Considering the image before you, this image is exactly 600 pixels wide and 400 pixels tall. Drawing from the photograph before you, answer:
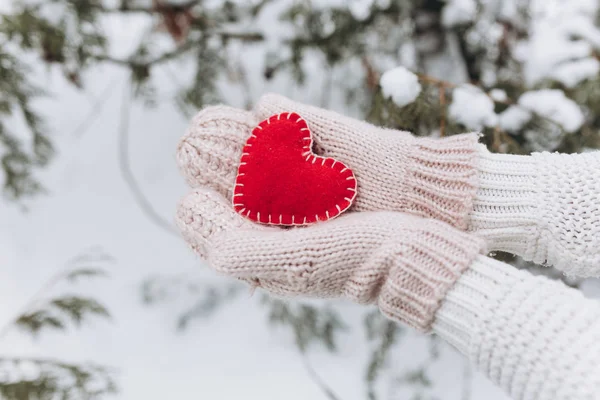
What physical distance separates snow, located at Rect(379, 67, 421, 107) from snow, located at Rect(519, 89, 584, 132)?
46cm

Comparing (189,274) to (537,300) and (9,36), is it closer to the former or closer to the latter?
(9,36)

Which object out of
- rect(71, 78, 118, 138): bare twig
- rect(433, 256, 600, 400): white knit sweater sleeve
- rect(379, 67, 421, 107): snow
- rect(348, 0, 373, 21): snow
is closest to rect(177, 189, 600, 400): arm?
rect(433, 256, 600, 400): white knit sweater sleeve

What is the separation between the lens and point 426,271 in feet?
2.62

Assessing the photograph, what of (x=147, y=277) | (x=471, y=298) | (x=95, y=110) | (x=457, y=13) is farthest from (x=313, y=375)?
(x=95, y=110)

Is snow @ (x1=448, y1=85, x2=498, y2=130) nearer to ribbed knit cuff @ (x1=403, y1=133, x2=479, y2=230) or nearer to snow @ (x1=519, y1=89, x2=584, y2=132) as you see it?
snow @ (x1=519, y1=89, x2=584, y2=132)

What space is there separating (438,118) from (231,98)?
141 cm

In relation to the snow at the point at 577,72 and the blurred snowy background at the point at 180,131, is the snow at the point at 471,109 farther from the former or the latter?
the snow at the point at 577,72

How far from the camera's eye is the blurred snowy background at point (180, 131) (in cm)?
146

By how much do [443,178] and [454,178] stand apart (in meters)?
0.02

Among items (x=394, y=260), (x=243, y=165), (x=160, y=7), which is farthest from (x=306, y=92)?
(x=394, y=260)

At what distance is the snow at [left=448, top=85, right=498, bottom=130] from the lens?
1290 millimetres

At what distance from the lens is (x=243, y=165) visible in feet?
3.23

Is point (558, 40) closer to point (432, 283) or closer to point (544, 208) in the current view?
point (544, 208)

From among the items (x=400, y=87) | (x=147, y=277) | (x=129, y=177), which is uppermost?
(x=400, y=87)
